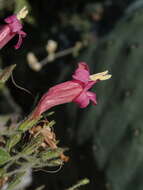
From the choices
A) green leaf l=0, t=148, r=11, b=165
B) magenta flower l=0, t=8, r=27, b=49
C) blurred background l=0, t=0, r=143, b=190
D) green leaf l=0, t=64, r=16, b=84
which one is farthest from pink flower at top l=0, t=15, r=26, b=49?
blurred background l=0, t=0, r=143, b=190

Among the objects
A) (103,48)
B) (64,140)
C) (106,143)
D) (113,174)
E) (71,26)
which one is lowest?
(113,174)

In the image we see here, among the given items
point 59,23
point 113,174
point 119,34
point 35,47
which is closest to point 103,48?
point 119,34

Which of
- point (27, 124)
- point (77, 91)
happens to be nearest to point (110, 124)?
point (77, 91)

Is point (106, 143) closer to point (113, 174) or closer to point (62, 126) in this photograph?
point (113, 174)

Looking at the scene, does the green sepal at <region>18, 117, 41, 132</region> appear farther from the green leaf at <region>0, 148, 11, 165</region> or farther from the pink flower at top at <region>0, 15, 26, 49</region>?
the pink flower at top at <region>0, 15, 26, 49</region>

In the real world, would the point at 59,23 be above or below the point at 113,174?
above

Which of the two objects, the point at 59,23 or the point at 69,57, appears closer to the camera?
the point at 69,57

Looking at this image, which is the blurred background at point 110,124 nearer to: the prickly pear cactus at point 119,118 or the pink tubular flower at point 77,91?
the prickly pear cactus at point 119,118

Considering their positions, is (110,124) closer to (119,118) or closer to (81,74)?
(119,118)
